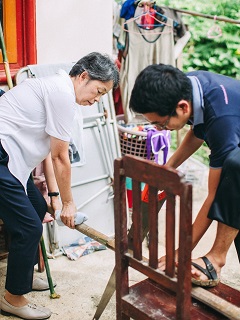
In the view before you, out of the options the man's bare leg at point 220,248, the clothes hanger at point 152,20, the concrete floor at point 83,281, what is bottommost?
the concrete floor at point 83,281

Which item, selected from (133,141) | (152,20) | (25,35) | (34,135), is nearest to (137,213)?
(34,135)

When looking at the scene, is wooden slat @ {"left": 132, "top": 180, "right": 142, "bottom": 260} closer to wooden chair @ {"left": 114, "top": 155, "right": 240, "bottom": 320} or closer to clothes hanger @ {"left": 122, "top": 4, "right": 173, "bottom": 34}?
wooden chair @ {"left": 114, "top": 155, "right": 240, "bottom": 320}

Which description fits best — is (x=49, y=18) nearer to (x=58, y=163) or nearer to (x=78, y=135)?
(x=78, y=135)

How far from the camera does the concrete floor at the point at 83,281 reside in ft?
11.3

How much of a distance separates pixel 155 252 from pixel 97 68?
1215 mm

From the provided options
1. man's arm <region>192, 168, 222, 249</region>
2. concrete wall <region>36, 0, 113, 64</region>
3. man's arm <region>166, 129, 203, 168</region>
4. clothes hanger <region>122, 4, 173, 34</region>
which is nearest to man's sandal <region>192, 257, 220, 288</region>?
man's arm <region>192, 168, 222, 249</region>

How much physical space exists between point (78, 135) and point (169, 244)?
1.91m

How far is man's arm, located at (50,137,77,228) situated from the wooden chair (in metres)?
0.67

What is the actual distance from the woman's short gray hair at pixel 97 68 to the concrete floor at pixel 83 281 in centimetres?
155

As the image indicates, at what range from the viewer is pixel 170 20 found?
505 centimetres

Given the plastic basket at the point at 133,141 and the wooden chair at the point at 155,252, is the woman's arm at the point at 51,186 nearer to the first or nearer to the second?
the wooden chair at the point at 155,252

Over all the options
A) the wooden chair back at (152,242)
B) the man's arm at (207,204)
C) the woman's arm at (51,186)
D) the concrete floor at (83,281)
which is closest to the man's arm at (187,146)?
the man's arm at (207,204)

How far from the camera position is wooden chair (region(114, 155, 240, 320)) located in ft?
6.87

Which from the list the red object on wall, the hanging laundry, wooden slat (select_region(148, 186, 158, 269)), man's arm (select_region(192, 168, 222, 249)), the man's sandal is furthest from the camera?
the hanging laundry
